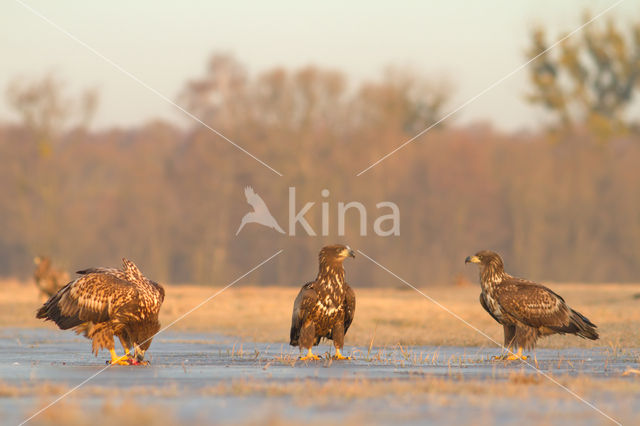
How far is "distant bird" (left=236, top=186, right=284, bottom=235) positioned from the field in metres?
37.2

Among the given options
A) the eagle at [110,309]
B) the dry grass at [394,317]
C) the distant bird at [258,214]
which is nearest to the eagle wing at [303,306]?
the eagle at [110,309]

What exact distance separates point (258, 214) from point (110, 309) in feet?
160

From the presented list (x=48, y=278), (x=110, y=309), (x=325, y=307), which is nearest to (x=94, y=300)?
(x=110, y=309)

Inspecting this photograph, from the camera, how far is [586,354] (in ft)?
53.6

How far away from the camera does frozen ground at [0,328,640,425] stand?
29.9 feet

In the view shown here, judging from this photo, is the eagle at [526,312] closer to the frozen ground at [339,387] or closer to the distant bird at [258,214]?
the frozen ground at [339,387]

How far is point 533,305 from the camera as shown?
15.2 metres

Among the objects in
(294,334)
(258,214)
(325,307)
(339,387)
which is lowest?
(339,387)

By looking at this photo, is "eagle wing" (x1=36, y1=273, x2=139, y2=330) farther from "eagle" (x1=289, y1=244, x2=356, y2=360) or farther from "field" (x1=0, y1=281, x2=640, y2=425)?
"eagle" (x1=289, y1=244, x2=356, y2=360)

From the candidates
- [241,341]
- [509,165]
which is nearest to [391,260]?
[509,165]

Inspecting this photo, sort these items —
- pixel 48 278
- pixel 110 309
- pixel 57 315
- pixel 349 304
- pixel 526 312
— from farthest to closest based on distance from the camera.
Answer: pixel 48 278
pixel 349 304
pixel 526 312
pixel 57 315
pixel 110 309

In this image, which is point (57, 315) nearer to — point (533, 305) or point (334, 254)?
point (334, 254)

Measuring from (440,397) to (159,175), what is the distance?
189ft

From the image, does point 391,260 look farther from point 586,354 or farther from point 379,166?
point 586,354
